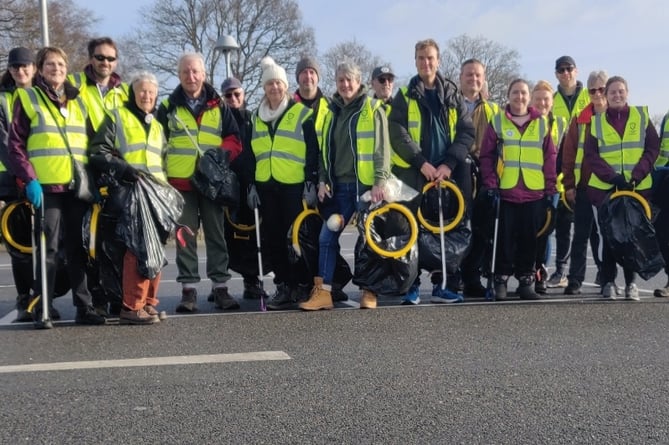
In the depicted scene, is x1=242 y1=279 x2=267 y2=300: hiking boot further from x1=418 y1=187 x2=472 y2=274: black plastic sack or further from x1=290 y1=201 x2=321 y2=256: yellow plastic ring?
x1=418 y1=187 x2=472 y2=274: black plastic sack

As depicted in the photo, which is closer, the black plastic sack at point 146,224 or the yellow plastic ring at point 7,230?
the black plastic sack at point 146,224

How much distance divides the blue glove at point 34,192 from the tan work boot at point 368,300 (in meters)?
2.85

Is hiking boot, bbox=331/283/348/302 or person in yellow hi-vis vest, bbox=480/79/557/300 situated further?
hiking boot, bbox=331/283/348/302

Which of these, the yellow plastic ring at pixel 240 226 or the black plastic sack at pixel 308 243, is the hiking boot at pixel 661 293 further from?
the yellow plastic ring at pixel 240 226

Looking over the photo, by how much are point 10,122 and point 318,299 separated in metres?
2.92

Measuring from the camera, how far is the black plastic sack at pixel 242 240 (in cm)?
684

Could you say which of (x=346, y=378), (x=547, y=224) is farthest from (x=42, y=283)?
(x=547, y=224)

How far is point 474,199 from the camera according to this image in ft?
22.1

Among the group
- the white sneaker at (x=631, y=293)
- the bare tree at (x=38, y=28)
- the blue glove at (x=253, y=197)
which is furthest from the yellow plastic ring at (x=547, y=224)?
the bare tree at (x=38, y=28)

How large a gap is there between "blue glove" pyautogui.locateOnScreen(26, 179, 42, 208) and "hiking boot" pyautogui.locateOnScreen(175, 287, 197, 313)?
5.16 ft

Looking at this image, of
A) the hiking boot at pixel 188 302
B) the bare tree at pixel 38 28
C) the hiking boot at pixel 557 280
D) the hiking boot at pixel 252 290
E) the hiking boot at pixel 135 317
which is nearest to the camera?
the hiking boot at pixel 135 317

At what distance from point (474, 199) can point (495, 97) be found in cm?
3701

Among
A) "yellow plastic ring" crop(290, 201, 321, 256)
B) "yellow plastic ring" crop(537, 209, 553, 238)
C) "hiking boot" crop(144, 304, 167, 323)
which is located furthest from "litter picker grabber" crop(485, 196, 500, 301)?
"hiking boot" crop(144, 304, 167, 323)

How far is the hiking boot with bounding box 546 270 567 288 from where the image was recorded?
7.56 meters
